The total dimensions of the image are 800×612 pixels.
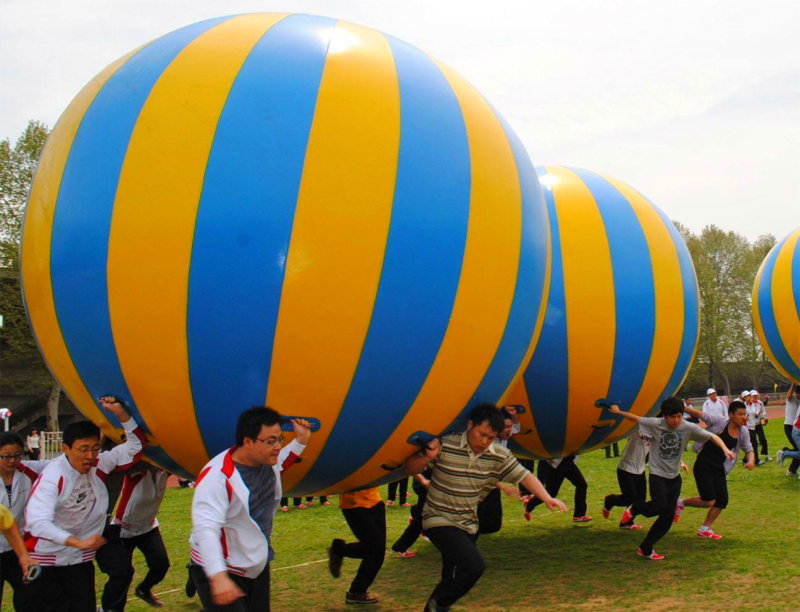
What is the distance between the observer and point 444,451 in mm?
5289

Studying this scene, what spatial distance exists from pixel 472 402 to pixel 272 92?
2.03 metres

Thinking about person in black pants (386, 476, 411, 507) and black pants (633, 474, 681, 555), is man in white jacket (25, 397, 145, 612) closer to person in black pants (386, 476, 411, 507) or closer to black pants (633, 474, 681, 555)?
black pants (633, 474, 681, 555)

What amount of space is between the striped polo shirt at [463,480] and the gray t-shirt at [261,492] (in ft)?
4.45

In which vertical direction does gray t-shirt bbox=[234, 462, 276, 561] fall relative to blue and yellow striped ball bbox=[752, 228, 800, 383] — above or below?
below

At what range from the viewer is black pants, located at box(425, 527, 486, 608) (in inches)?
213

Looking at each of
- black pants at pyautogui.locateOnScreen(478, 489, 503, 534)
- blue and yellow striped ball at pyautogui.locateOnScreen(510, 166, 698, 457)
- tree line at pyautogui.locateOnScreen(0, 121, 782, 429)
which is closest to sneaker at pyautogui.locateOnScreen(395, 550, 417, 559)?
black pants at pyautogui.locateOnScreen(478, 489, 503, 534)

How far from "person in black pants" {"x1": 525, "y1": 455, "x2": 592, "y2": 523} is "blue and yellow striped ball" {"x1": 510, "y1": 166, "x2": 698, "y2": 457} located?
1717 millimetres

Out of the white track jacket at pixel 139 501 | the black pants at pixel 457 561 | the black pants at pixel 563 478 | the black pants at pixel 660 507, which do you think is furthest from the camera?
the black pants at pixel 563 478

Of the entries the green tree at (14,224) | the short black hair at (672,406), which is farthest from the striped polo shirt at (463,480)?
the green tree at (14,224)

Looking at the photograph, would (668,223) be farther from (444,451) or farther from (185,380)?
(185,380)

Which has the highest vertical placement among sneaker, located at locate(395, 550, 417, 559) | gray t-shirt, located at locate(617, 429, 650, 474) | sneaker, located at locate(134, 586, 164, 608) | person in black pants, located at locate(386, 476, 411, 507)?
gray t-shirt, located at locate(617, 429, 650, 474)

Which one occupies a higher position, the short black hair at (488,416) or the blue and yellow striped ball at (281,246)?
the blue and yellow striped ball at (281,246)

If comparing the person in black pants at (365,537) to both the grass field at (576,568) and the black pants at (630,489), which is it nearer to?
the grass field at (576,568)

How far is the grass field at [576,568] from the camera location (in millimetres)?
6375
